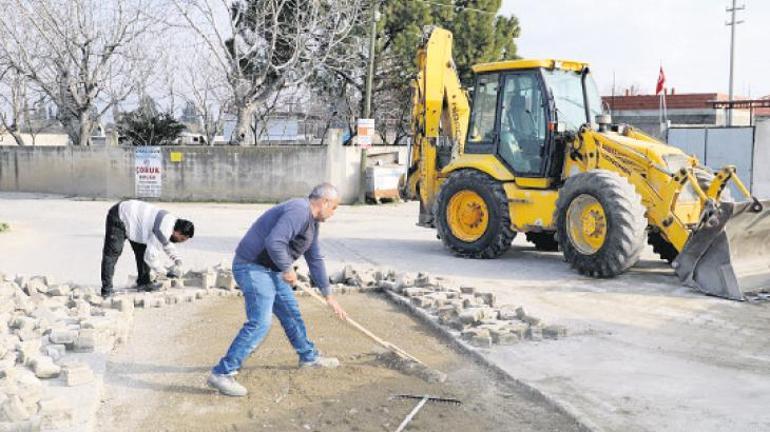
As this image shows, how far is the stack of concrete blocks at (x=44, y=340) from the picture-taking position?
510cm

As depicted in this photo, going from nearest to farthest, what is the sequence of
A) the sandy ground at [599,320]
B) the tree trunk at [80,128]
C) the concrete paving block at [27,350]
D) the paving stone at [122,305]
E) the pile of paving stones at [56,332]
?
the pile of paving stones at [56,332] → the sandy ground at [599,320] → the concrete paving block at [27,350] → the paving stone at [122,305] → the tree trunk at [80,128]

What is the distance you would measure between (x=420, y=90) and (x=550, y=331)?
23.6 feet

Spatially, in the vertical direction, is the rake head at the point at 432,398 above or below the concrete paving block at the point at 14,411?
below

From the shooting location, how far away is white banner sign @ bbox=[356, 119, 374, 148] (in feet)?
75.1

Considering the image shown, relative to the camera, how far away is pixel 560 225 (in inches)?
441

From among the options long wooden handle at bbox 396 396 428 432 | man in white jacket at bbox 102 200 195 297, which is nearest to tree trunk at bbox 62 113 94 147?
man in white jacket at bbox 102 200 195 297

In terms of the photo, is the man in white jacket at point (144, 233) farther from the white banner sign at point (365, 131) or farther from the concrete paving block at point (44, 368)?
the white banner sign at point (365, 131)

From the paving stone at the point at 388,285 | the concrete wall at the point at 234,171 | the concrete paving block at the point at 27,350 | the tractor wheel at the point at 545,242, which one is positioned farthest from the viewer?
the concrete wall at the point at 234,171

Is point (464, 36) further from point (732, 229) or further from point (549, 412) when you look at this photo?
point (549, 412)

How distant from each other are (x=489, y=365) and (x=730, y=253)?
454 cm

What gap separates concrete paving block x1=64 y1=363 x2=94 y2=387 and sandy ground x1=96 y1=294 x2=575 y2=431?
0.65ft

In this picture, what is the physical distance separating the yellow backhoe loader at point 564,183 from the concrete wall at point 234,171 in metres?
8.40

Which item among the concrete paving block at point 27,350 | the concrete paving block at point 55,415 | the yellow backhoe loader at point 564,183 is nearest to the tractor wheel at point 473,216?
the yellow backhoe loader at point 564,183

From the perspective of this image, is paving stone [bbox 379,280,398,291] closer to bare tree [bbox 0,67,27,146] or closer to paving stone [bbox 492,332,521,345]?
paving stone [bbox 492,332,521,345]
